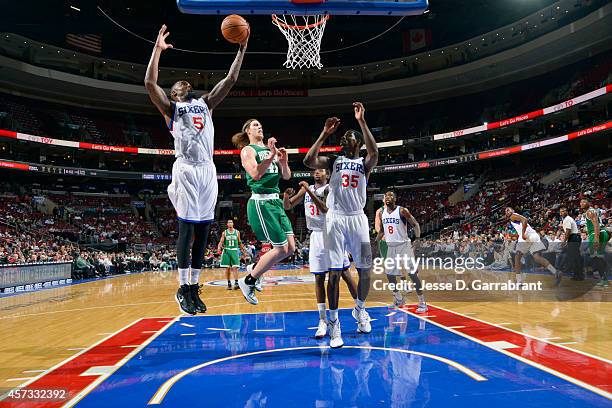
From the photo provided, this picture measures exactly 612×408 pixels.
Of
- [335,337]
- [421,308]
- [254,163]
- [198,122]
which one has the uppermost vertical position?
[198,122]

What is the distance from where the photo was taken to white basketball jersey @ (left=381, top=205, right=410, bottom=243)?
8297 millimetres

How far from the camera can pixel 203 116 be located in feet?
14.2

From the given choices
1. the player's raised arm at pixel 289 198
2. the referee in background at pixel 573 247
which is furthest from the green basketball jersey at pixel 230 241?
the referee in background at pixel 573 247

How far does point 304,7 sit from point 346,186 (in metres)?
2.16

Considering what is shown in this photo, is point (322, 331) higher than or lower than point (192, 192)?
lower

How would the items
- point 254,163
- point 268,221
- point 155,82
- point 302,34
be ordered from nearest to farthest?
point 155,82
point 254,163
point 268,221
point 302,34

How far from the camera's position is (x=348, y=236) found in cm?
559

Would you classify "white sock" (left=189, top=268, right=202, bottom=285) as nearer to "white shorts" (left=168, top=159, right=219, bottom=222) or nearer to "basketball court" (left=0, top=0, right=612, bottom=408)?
"white shorts" (left=168, top=159, right=219, bottom=222)

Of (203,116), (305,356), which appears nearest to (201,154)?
(203,116)

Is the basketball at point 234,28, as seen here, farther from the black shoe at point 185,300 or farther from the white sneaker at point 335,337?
the white sneaker at point 335,337

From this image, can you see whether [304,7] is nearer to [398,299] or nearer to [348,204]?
[348,204]

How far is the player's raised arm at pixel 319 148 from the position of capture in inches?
196

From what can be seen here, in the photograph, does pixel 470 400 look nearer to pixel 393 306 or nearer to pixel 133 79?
pixel 393 306

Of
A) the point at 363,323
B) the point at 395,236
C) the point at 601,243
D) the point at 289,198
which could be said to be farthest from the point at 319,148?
the point at 601,243
